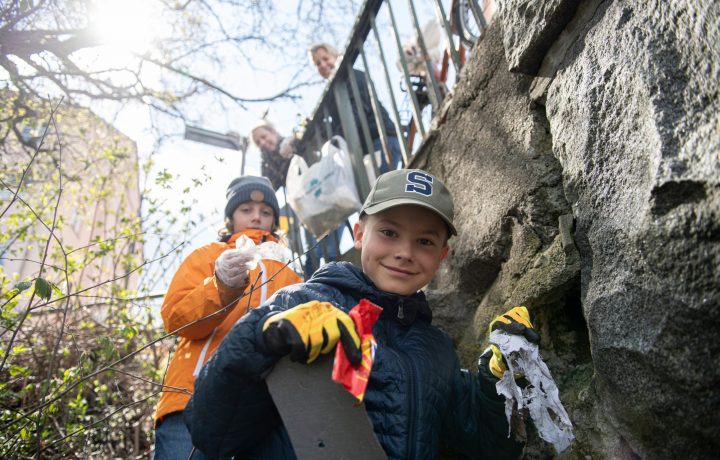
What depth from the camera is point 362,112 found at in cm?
312

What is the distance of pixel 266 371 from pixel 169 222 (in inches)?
139

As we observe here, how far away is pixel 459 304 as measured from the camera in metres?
1.95

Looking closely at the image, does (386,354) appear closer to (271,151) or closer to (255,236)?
(255,236)

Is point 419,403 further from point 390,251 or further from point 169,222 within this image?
point 169,222

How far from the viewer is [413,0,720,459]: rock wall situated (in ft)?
2.92

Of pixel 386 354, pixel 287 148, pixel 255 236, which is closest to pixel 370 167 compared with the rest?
pixel 255 236

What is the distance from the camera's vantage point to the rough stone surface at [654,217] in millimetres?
869

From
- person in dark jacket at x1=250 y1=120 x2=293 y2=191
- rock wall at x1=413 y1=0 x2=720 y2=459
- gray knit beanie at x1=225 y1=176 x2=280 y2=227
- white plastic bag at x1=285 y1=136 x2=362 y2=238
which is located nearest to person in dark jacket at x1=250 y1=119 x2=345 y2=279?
person in dark jacket at x1=250 y1=120 x2=293 y2=191

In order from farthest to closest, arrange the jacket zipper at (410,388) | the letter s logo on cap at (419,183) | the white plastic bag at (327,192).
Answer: the white plastic bag at (327,192) < the letter s logo on cap at (419,183) < the jacket zipper at (410,388)

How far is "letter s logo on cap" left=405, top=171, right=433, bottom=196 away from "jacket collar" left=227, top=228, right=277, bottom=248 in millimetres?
1063

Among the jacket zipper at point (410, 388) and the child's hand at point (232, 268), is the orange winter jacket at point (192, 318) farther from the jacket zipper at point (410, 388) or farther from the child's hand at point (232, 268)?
the jacket zipper at point (410, 388)

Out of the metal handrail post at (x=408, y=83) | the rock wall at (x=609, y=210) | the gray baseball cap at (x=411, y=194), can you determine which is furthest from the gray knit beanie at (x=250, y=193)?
the rock wall at (x=609, y=210)

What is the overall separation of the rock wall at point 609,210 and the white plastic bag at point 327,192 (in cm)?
122

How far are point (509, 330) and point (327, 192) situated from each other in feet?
6.28
